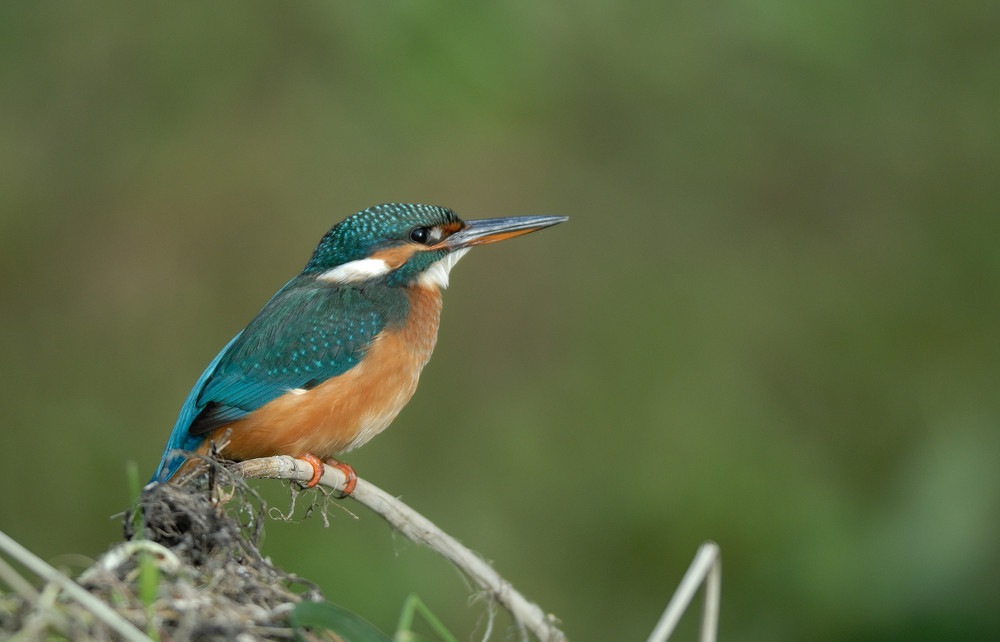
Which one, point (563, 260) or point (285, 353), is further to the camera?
point (563, 260)

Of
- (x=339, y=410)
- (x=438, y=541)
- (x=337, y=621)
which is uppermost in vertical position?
(x=339, y=410)

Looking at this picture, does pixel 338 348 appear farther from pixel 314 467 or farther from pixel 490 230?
pixel 490 230

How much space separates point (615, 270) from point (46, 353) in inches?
100

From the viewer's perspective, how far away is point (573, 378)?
479cm

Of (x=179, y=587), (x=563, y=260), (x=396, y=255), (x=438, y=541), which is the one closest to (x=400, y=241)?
(x=396, y=255)

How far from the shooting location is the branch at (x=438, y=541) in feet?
4.99

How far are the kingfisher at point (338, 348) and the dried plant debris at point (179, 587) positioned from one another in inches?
34.0

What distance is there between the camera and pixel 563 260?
5.03 m

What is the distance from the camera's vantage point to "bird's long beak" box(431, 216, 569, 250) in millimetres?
2963

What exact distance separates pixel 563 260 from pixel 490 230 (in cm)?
208

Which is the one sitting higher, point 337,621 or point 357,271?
point 357,271

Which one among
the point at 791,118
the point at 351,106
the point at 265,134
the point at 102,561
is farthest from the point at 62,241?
the point at 102,561

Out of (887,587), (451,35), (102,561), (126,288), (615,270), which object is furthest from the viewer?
(615,270)

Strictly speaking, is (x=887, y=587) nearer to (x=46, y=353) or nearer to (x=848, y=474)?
(x=848, y=474)
